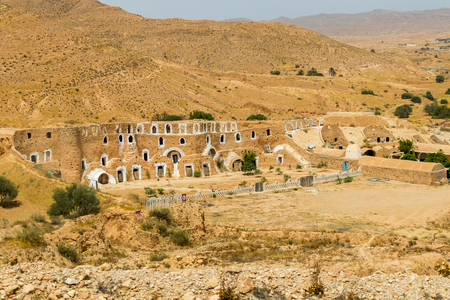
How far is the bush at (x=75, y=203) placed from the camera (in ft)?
66.8

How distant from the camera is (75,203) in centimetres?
2067

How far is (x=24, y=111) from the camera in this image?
43375mm

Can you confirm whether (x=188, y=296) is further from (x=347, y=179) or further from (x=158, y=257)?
(x=347, y=179)

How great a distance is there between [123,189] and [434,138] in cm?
3396

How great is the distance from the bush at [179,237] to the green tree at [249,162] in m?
19.7

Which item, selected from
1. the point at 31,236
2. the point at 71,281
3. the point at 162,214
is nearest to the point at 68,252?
the point at 31,236

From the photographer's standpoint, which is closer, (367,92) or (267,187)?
(267,187)

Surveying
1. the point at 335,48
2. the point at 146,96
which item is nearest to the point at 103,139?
the point at 146,96

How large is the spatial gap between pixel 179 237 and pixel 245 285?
5.10m

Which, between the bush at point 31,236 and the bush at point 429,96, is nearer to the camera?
the bush at point 31,236

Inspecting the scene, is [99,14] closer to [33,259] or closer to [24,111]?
[24,111]

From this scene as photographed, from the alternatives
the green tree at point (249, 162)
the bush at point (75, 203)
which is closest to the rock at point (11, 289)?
the bush at point (75, 203)

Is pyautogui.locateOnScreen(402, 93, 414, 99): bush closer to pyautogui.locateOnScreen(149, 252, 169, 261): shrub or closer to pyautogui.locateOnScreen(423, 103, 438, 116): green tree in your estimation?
pyautogui.locateOnScreen(423, 103, 438, 116): green tree

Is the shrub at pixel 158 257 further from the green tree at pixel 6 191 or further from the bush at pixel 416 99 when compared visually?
the bush at pixel 416 99
